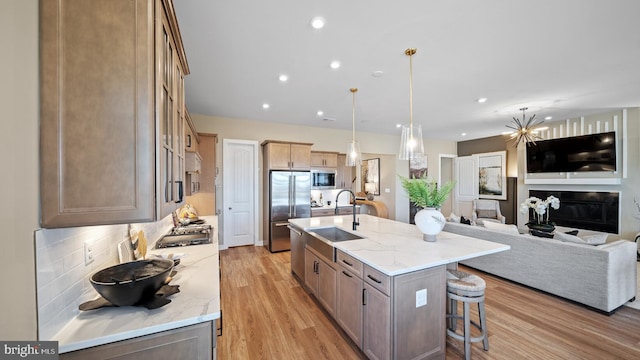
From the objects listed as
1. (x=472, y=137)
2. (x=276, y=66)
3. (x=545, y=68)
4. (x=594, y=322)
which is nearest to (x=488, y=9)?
(x=545, y=68)

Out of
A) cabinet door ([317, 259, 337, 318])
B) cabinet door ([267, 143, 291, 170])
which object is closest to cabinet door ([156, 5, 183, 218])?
cabinet door ([317, 259, 337, 318])

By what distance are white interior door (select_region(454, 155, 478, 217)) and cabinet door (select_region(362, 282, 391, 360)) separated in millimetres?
6796

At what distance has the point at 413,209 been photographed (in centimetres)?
768

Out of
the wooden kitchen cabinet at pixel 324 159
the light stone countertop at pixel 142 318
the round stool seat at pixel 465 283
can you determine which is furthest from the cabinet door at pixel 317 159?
the light stone countertop at pixel 142 318

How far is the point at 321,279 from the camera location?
2586mm

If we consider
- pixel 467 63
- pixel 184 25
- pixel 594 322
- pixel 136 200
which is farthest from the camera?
pixel 467 63

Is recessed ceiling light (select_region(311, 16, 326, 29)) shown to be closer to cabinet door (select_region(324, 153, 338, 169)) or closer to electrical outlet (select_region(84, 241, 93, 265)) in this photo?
electrical outlet (select_region(84, 241, 93, 265))

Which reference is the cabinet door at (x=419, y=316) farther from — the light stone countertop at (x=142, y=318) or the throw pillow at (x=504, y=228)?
the throw pillow at (x=504, y=228)

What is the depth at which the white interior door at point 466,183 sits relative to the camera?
7.41 m

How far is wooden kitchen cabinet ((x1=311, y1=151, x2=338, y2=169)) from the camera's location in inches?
228

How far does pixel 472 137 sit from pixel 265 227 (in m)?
6.73

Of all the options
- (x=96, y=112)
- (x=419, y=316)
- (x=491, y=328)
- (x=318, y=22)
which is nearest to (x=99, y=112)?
(x=96, y=112)

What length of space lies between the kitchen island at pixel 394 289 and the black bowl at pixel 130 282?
4.30 ft

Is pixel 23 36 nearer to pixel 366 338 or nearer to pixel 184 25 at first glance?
pixel 184 25
